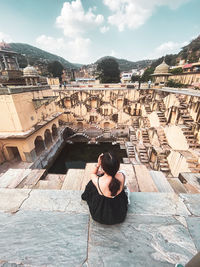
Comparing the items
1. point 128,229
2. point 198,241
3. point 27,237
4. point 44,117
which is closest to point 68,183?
point 27,237

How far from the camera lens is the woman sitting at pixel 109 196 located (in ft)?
4.10

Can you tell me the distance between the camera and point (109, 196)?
1302mm

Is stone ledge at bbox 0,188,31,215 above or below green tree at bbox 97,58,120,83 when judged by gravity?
below

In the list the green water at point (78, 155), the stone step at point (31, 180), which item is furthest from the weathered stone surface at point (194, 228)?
the green water at point (78, 155)

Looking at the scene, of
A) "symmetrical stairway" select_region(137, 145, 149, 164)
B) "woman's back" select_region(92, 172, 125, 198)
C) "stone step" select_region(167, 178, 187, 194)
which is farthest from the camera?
"symmetrical stairway" select_region(137, 145, 149, 164)

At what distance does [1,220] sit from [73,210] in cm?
91

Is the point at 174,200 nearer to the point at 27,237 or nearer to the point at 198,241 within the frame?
the point at 198,241

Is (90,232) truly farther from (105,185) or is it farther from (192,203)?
(192,203)

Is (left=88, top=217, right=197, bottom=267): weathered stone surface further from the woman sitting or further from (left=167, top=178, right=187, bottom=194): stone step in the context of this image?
(left=167, top=178, right=187, bottom=194): stone step

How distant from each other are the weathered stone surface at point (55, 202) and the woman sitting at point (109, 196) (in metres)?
0.31

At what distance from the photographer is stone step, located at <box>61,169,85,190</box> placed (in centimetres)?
208

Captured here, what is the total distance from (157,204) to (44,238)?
4.90ft

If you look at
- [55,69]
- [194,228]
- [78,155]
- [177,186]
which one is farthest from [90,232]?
[55,69]

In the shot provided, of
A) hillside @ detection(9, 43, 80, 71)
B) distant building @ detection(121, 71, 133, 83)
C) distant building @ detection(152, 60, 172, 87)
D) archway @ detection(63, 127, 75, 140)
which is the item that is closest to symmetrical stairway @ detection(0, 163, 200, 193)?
archway @ detection(63, 127, 75, 140)
